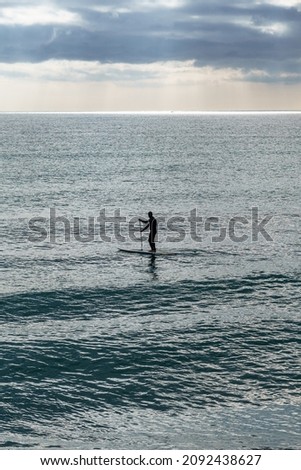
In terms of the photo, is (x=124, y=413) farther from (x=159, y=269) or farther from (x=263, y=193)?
(x=263, y=193)

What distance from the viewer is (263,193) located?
8431cm

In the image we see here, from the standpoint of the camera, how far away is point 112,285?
38.9 m

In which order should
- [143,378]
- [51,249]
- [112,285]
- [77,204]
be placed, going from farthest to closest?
[77,204]
[51,249]
[112,285]
[143,378]

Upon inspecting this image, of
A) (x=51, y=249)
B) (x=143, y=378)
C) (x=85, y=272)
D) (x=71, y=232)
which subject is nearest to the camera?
(x=143, y=378)

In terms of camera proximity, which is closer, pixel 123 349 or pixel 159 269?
pixel 123 349

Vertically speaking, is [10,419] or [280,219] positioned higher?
[280,219]

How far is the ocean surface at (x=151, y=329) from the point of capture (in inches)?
870

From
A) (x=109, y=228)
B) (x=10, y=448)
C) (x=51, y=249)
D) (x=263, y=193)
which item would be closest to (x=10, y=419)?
(x=10, y=448)

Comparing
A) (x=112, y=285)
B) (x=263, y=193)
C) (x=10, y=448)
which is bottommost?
(x=10, y=448)

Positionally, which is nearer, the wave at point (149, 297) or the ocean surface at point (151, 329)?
the ocean surface at point (151, 329)

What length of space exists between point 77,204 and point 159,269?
114 feet

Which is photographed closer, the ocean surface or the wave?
the ocean surface

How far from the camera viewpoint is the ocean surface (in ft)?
72.5

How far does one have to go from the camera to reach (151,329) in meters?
31.0
